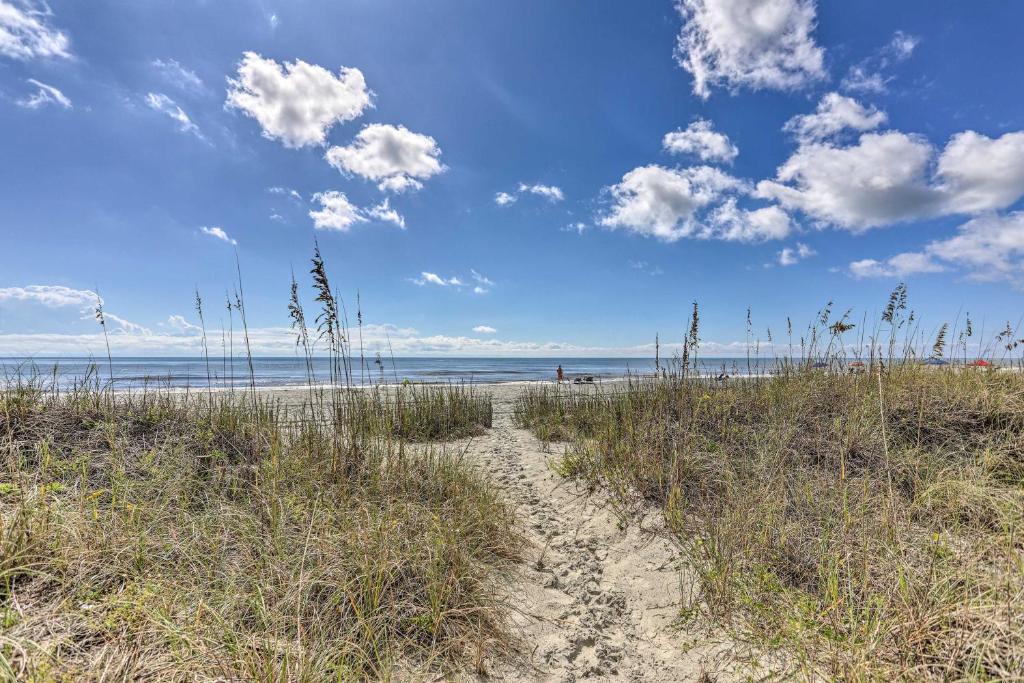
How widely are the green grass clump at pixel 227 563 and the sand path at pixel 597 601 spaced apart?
0.30m

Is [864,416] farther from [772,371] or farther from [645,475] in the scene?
[645,475]

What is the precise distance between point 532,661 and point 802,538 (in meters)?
2.37

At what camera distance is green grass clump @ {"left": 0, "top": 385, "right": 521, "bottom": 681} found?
2061 mm

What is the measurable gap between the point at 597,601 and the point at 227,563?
281 centimetres

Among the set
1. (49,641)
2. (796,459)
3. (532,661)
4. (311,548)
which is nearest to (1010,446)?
(796,459)

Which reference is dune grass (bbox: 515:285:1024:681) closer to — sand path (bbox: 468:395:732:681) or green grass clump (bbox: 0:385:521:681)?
sand path (bbox: 468:395:732:681)

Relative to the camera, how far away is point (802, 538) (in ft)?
11.0

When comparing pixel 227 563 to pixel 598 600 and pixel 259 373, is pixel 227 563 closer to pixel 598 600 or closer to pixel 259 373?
pixel 598 600

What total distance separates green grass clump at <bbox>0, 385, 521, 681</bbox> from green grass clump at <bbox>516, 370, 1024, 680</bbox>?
184 cm

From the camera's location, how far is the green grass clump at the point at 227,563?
6.76 feet

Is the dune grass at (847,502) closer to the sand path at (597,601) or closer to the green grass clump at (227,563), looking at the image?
the sand path at (597,601)

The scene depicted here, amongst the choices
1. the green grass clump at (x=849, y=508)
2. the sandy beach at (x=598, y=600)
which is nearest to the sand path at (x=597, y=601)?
the sandy beach at (x=598, y=600)

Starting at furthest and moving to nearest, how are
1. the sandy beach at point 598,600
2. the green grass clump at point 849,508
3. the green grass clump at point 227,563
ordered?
the sandy beach at point 598,600, the green grass clump at point 849,508, the green grass clump at point 227,563

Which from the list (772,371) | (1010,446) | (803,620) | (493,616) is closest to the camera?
(803,620)
